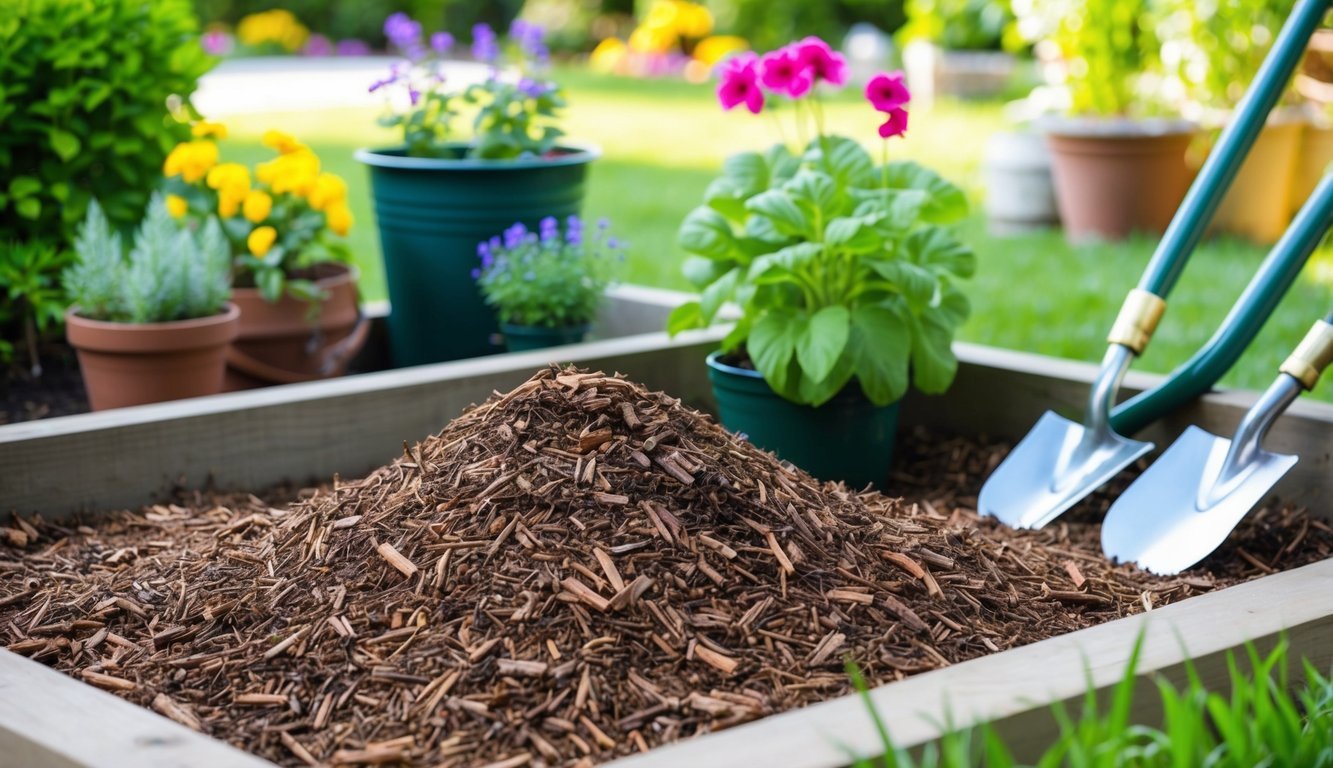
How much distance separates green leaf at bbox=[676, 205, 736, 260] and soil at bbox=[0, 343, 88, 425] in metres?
1.72

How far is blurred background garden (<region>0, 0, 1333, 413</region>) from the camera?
15.9ft

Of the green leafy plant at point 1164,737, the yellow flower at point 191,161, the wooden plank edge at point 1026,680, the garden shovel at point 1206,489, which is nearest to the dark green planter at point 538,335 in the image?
A: the yellow flower at point 191,161

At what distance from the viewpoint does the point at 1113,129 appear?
680cm

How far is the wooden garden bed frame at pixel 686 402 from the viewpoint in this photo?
1.64 metres

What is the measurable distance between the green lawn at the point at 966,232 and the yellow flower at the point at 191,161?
2.16 m

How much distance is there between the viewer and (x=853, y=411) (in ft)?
10.4

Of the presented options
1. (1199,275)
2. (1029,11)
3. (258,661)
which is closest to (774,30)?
(1029,11)

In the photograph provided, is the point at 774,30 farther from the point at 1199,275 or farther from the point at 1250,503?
the point at 1250,503

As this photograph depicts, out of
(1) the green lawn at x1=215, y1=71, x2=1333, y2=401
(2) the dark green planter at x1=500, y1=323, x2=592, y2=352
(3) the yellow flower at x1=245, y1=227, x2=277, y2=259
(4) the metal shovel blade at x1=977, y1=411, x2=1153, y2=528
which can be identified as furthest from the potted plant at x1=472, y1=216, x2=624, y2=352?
(1) the green lawn at x1=215, y1=71, x2=1333, y2=401

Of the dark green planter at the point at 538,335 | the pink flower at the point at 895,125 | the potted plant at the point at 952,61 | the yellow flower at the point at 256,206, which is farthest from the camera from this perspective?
the potted plant at the point at 952,61

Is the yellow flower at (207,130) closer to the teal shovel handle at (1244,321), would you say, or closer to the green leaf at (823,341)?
the green leaf at (823,341)

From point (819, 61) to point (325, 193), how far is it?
1552mm

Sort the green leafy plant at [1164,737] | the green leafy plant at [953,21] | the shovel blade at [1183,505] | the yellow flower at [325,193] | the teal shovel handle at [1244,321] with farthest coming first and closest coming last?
the green leafy plant at [953,21]
the yellow flower at [325,193]
the teal shovel handle at [1244,321]
the shovel blade at [1183,505]
the green leafy plant at [1164,737]

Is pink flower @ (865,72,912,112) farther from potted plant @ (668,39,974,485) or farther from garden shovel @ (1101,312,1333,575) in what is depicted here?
garden shovel @ (1101,312,1333,575)
